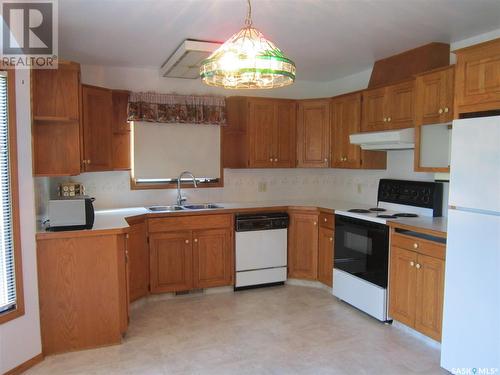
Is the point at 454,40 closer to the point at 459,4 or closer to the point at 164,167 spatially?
the point at 459,4

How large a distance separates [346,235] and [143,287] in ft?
6.85

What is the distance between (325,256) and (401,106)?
5.75 feet

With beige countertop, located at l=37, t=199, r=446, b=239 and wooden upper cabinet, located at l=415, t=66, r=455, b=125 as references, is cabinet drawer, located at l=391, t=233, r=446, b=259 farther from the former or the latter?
wooden upper cabinet, located at l=415, t=66, r=455, b=125

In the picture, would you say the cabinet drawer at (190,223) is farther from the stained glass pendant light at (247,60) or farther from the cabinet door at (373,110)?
the stained glass pendant light at (247,60)

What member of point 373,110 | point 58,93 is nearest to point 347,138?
point 373,110

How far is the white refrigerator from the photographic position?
2.25m

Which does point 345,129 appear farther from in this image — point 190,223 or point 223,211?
point 190,223

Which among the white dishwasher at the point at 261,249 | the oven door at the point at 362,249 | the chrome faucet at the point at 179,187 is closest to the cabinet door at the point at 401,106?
the oven door at the point at 362,249

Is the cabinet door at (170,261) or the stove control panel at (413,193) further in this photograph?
the cabinet door at (170,261)

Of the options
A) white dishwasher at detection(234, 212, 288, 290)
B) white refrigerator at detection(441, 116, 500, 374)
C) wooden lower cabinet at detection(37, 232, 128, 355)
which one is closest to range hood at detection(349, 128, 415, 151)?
white refrigerator at detection(441, 116, 500, 374)

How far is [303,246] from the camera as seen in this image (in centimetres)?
439

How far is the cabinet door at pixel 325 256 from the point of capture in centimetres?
412

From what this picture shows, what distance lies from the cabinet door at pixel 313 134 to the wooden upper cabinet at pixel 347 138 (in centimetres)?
9

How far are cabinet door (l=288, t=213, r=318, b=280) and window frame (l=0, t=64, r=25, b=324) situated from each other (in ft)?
8.93
